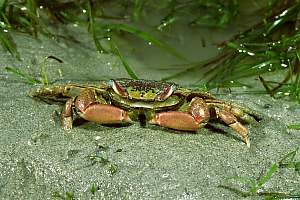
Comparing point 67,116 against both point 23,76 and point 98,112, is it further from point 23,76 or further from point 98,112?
point 23,76

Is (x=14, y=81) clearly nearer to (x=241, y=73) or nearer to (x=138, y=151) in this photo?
(x=138, y=151)

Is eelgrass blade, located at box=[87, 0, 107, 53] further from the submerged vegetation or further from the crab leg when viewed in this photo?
the crab leg

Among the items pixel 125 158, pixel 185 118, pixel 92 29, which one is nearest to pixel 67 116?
pixel 125 158

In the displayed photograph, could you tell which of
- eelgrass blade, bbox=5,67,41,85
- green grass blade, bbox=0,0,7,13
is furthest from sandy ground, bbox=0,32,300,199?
green grass blade, bbox=0,0,7,13

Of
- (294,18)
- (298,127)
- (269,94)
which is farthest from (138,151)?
(294,18)

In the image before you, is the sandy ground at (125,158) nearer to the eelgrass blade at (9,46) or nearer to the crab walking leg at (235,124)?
the crab walking leg at (235,124)

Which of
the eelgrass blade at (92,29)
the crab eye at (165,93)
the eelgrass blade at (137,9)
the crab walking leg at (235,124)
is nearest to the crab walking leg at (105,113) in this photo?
the crab eye at (165,93)
